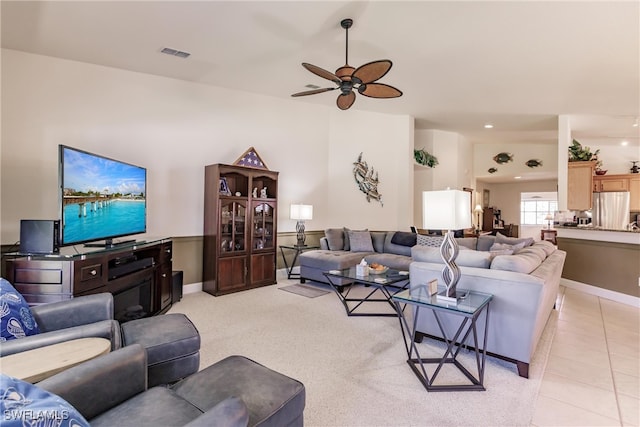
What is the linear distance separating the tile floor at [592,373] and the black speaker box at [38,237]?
3587 mm

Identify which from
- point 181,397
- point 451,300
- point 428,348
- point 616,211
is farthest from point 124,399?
point 616,211

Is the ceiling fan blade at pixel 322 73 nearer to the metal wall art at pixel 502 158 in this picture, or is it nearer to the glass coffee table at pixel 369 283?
the glass coffee table at pixel 369 283

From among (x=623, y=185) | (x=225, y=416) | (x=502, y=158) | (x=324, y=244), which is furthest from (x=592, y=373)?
(x=502, y=158)

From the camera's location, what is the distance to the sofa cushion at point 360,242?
5.75 metres

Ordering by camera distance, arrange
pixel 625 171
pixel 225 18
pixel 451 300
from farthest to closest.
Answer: pixel 625 171
pixel 225 18
pixel 451 300

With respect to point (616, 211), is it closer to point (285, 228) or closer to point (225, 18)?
point (285, 228)

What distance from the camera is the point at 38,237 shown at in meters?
2.47

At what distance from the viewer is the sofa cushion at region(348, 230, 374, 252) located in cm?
575

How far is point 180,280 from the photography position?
4.25m

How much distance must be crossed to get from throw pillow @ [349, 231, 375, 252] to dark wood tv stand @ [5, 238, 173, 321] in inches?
122

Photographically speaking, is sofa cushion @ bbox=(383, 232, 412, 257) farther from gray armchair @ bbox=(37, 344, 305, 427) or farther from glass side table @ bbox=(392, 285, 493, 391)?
gray armchair @ bbox=(37, 344, 305, 427)

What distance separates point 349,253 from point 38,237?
4099 millimetres

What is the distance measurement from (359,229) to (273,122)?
271cm

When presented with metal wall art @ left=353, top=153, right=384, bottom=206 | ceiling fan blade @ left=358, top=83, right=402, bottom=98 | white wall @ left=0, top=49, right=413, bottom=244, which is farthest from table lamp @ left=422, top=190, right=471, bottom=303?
metal wall art @ left=353, top=153, right=384, bottom=206
